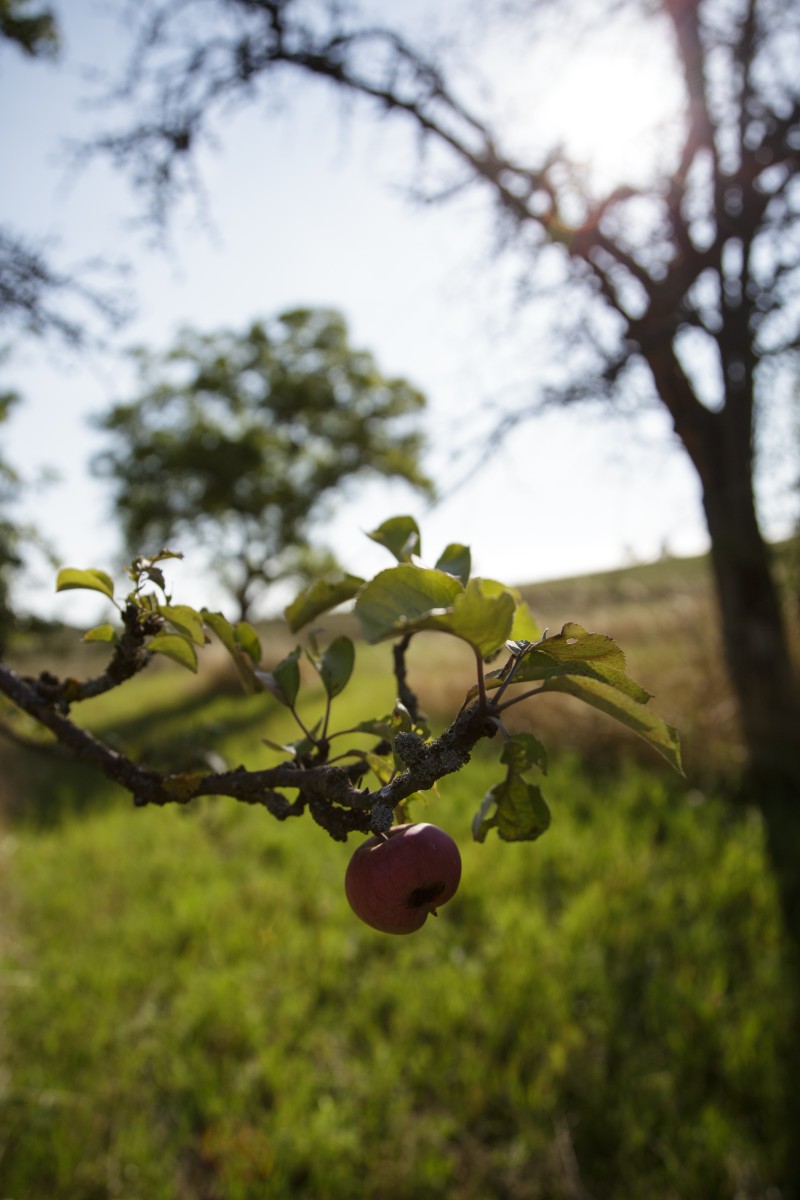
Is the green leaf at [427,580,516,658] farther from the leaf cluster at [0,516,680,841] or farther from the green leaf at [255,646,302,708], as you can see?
the green leaf at [255,646,302,708]

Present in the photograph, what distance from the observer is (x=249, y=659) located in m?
0.59

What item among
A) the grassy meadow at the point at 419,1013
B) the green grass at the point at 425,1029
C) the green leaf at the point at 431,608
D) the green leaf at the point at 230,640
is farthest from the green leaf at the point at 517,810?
the green grass at the point at 425,1029

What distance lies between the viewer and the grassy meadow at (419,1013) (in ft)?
8.24

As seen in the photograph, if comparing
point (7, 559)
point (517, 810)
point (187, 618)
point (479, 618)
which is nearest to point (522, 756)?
point (517, 810)

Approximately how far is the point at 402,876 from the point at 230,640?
0.22m

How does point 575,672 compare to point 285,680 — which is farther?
point 285,680

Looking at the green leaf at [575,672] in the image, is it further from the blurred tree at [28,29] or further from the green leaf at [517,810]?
the blurred tree at [28,29]

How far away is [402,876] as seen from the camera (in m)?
0.44

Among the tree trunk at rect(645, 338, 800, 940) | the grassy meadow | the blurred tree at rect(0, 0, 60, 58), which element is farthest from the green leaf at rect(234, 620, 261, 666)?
the tree trunk at rect(645, 338, 800, 940)

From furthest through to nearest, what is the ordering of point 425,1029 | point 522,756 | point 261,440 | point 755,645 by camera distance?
point 261,440, point 755,645, point 425,1029, point 522,756

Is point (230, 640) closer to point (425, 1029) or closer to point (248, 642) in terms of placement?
point (248, 642)

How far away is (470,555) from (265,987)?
3600mm

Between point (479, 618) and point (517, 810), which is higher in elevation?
point (479, 618)

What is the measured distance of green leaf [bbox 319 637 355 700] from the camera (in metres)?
0.60
